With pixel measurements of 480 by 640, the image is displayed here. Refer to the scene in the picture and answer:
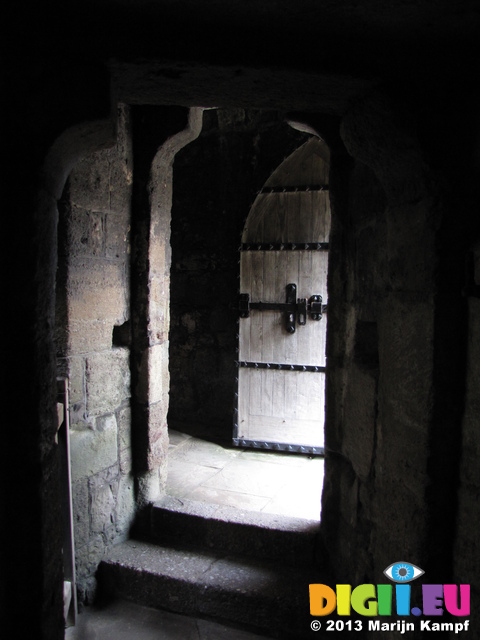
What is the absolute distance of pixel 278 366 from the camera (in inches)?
157

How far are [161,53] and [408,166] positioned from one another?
2.42ft

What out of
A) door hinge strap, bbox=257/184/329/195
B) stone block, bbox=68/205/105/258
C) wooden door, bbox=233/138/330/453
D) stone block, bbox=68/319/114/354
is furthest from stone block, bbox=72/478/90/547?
door hinge strap, bbox=257/184/329/195

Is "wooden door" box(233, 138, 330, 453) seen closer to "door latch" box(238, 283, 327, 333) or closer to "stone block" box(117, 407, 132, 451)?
"door latch" box(238, 283, 327, 333)

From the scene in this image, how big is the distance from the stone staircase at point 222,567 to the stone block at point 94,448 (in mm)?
460

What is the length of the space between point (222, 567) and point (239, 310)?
204 centimetres

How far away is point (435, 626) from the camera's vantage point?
1407mm

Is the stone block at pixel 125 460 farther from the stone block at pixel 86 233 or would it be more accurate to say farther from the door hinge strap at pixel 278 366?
the door hinge strap at pixel 278 366

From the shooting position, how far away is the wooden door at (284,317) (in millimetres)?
3826

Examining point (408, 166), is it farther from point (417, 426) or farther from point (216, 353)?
point (216, 353)

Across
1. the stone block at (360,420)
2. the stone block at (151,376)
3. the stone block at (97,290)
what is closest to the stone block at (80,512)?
the stone block at (151,376)

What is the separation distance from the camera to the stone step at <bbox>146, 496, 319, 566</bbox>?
2.54 meters

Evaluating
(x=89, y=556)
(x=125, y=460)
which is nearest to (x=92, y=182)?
(x=125, y=460)

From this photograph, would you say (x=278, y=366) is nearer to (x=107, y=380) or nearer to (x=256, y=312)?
(x=256, y=312)

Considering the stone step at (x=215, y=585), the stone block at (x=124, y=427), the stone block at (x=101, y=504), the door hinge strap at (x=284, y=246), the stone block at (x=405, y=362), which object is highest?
the door hinge strap at (x=284, y=246)
